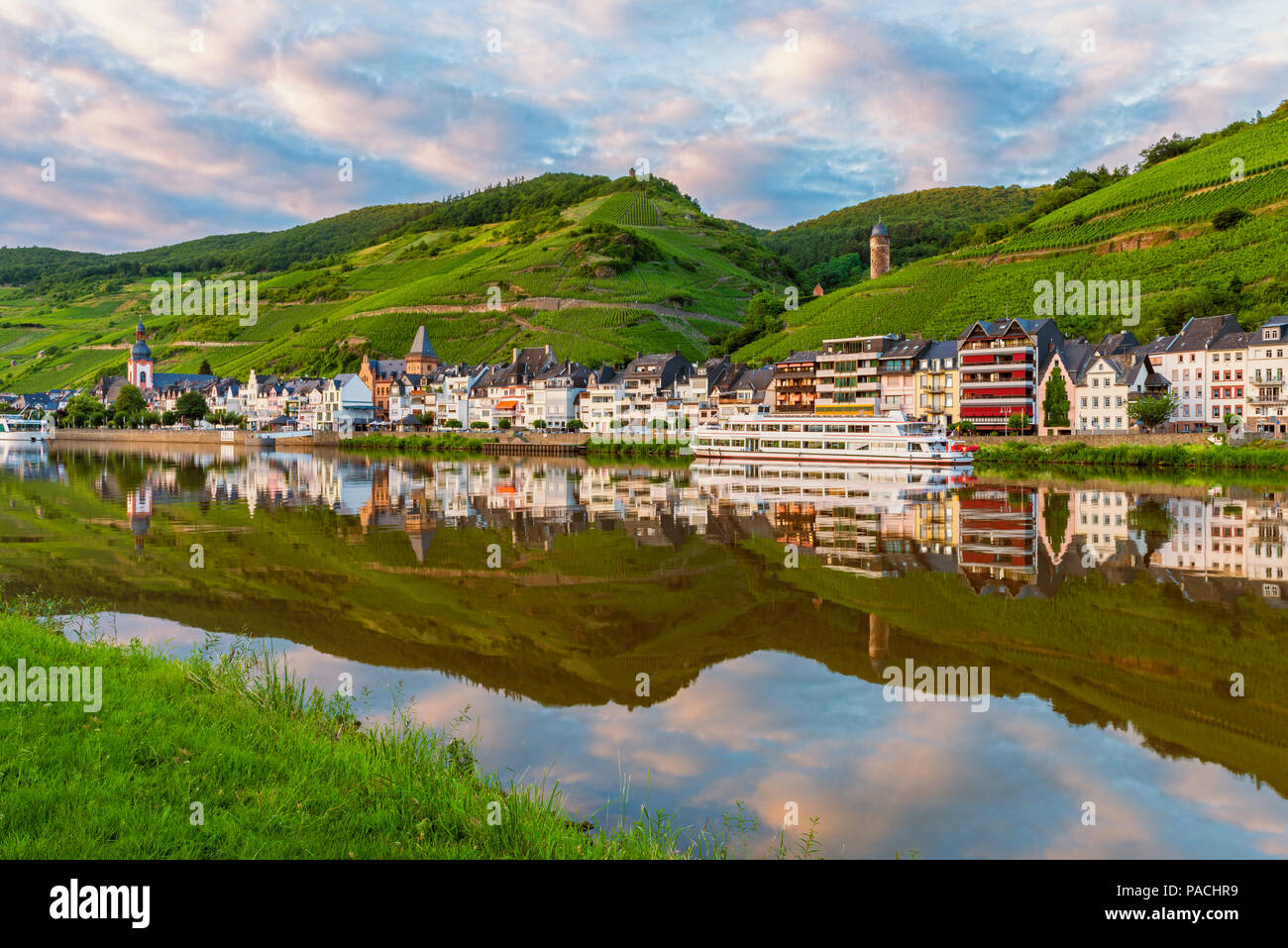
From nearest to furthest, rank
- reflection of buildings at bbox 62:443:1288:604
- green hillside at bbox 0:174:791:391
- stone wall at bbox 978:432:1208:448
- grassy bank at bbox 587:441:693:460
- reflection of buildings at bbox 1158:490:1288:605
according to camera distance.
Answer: reflection of buildings at bbox 1158:490:1288:605 < reflection of buildings at bbox 62:443:1288:604 < stone wall at bbox 978:432:1208:448 < grassy bank at bbox 587:441:693:460 < green hillside at bbox 0:174:791:391

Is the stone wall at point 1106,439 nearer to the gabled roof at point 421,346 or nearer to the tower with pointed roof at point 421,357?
the tower with pointed roof at point 421,357

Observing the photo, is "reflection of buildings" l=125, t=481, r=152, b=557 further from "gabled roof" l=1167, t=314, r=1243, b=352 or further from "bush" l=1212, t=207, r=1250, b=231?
"bush" l=1212, t=207, r=1250, b=231

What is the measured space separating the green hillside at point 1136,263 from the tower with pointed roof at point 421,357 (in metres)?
53.3

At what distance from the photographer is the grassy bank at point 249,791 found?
6387 millimetres

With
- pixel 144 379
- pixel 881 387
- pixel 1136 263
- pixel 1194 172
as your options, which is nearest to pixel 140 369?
pixel 144 379

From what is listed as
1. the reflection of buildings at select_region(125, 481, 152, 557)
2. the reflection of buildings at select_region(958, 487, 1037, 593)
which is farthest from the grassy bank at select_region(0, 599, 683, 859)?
the reflection of buildings at select_region(125, 481, 152, 557)

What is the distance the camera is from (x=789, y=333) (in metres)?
115

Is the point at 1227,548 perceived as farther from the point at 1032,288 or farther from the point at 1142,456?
the point at 1032,288

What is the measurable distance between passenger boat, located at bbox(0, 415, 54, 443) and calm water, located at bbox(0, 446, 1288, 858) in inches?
4849

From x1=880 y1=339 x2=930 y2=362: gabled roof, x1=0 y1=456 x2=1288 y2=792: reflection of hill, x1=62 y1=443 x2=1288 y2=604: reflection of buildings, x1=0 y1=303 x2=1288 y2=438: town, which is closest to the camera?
x1=0 y1=456 x2=1288 y2=792: reflection of hill

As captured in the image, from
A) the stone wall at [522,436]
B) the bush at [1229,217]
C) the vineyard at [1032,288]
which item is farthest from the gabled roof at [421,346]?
the bush at [1229,217]

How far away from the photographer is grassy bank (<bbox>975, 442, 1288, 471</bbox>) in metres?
55.9
